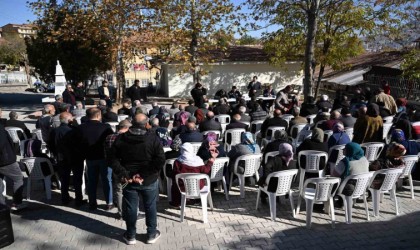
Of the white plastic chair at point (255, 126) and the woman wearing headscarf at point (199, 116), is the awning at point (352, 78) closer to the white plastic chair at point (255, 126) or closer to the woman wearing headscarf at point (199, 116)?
the white plastic chair at point (255, 126)

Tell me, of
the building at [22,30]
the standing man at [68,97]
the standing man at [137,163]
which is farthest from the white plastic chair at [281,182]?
the building at [22,30]

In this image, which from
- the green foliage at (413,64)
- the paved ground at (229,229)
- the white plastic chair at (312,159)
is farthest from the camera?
the green foliage at (413,64)

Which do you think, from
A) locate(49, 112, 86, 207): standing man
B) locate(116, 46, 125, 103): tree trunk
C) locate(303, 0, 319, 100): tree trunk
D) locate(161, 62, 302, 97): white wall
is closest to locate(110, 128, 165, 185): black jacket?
locate(49, 112, 86, 207): standing man

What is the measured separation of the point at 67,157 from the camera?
5.57m

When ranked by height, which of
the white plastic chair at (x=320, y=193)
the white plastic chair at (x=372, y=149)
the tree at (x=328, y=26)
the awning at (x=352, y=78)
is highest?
the tree at (x=328, y=26)

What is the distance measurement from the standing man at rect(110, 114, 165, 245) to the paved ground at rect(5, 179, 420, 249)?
62 centimetres

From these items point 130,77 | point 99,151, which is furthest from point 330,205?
point 130,77

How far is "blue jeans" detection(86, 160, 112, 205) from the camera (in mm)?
5375

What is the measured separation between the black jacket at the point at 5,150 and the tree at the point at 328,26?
1341 centimetres

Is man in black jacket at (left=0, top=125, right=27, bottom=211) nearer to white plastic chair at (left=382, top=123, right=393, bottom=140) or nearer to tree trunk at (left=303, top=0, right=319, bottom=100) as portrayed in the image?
white plastic chair at (left=382, top=123, right=393, bottom=140)

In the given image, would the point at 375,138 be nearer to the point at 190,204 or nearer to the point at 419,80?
the point at 190,204

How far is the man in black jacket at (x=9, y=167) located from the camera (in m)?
5.21

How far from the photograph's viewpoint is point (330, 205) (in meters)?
4.98

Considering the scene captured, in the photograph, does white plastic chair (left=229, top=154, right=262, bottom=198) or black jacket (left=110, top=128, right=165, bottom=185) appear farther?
white plastic chair (left=229, top=154, right=262, bottom=198)
